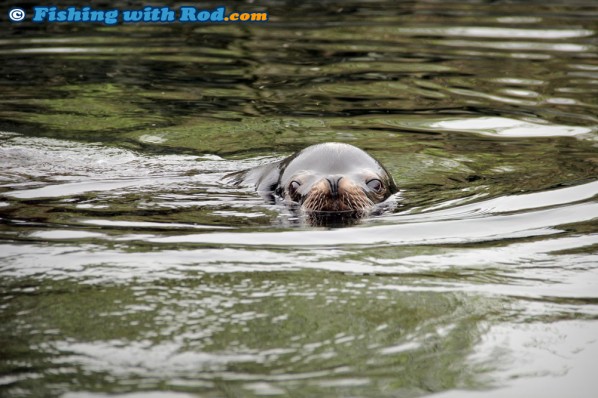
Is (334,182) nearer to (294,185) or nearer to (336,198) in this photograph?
(336,198)

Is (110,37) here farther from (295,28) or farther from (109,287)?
(109,287)

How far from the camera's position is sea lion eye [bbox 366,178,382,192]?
5.77 metres

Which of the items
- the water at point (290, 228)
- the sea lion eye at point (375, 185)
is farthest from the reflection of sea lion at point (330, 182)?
the water at point (290, 228)

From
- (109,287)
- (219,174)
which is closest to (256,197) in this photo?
(219,174)

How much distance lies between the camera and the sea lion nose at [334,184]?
5539 mm

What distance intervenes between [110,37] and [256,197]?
638 cm

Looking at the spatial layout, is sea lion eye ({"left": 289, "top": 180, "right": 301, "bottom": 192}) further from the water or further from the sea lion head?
the water

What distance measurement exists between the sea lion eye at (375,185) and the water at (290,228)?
0.20 meters

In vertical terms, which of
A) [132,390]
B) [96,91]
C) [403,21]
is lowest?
[132,390]

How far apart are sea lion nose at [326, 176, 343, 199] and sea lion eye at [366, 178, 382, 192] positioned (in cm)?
23

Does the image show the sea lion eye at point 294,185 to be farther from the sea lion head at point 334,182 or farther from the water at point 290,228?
the water at point 290,228

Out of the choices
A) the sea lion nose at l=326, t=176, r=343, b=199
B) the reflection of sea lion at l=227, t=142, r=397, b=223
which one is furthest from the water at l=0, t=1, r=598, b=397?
the sea lion nose at l=326, t=176, r=343, b=199

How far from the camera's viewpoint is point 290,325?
3.68m

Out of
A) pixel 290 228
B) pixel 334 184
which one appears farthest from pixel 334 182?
pixel 290 228
